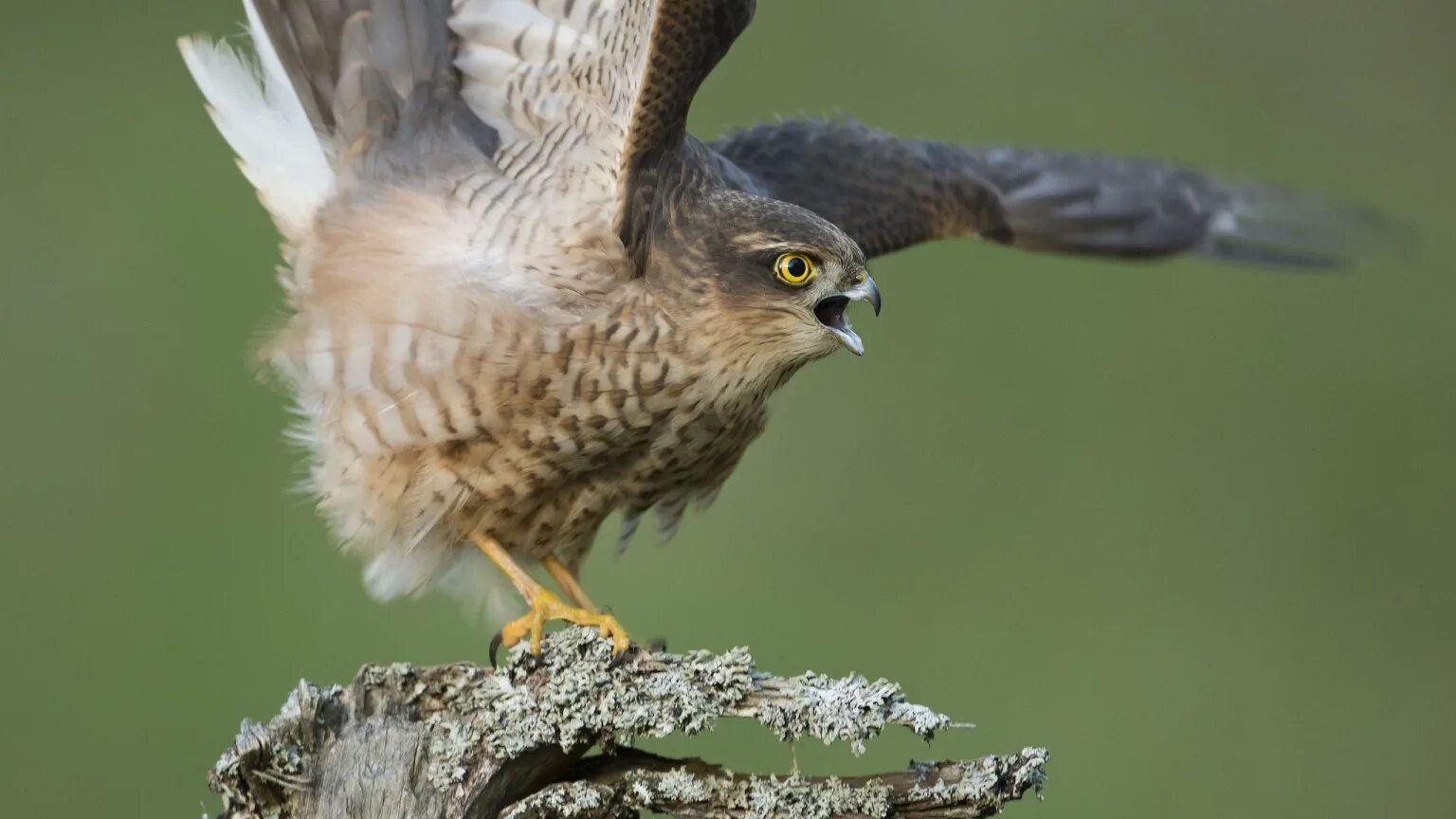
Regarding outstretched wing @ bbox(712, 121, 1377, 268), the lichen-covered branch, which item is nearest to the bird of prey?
the lichen-covered branch

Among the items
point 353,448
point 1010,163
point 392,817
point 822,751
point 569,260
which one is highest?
point 1010,163

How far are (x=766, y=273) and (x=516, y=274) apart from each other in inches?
17.6

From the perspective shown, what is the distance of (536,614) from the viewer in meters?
3.63

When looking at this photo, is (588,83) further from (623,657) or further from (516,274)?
(623,657)

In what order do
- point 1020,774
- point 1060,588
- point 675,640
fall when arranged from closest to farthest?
point 1020,774 → point 675,640 → point 1060,588

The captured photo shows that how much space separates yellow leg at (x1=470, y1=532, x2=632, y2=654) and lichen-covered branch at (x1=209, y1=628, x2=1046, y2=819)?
19cm

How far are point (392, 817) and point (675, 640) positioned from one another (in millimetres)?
3156

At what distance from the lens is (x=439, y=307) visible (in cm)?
352

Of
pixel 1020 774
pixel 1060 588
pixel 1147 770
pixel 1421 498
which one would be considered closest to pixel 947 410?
pixel 1060 588

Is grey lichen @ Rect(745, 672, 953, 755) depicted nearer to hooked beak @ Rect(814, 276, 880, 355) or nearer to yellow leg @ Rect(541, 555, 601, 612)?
hooked beak @ Rect(814, 276, 880, 355)

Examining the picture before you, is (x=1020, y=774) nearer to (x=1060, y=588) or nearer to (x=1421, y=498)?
(x=1060, y=588)

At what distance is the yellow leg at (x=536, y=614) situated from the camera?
137 inches

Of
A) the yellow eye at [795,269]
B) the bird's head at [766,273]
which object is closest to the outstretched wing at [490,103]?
the bird's head at [766,273]

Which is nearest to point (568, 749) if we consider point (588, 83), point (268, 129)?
point (588, 83)
